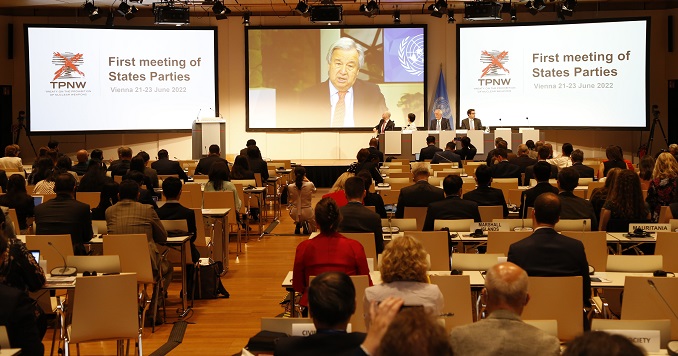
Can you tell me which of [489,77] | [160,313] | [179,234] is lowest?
[160,313]

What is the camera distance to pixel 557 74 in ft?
73.3

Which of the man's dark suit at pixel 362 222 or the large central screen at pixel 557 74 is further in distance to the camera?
the large central screen at pixel 557 74

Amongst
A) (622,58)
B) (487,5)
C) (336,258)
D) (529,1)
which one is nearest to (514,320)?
(336,258)

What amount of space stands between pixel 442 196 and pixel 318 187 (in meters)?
11.5

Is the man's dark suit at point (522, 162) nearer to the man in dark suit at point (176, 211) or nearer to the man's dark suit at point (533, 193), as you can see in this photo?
the man's dark suit at point (533, 193)

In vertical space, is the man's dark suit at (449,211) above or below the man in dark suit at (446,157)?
below

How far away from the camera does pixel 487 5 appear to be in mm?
18766

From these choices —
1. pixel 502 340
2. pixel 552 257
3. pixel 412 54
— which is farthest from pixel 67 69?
pixel 502 340

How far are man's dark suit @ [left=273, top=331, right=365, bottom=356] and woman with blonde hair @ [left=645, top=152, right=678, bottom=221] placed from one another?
7.01 meters

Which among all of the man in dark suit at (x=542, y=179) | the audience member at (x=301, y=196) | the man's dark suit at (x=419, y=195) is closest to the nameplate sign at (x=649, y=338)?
the man in dark suit at (x=542, y=179)

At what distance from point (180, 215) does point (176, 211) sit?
6 centimetres

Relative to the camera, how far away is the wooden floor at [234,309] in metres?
7.78

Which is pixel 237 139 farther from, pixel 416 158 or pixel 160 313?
pixel 160 313

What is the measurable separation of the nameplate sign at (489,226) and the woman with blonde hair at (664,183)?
91.8 inches
